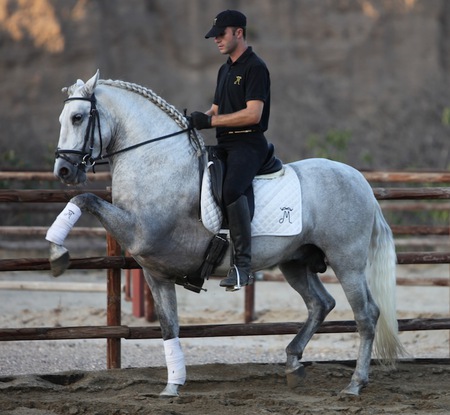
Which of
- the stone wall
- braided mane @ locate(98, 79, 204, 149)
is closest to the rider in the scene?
braided mane @ locate(98, 79, 204, 149)

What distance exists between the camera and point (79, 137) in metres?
5.62

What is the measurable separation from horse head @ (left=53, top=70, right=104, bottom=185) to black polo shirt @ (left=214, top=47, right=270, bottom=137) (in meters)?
0.81

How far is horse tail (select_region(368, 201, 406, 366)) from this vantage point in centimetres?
647

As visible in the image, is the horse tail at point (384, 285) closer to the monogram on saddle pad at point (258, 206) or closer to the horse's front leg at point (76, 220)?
the monogram on saddle pad at point (258, 206)

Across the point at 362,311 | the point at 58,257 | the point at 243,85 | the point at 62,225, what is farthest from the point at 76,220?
the point at 362,311

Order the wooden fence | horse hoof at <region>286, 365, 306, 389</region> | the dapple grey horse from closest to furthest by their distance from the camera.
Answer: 1. the dapple grey horse
2. horse hoof at <region>286, 365, 306, 389</region>
3. the wooden fence

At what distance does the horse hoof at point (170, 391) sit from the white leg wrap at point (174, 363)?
2cm

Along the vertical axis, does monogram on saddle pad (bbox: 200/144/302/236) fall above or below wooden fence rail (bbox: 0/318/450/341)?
above

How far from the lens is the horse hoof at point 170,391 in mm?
5879

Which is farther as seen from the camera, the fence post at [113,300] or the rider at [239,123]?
the fence post at [113,300]

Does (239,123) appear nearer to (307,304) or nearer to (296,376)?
(307,304)

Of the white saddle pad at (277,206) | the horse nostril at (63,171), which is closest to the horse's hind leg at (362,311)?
the white saddle pad at (277,206)

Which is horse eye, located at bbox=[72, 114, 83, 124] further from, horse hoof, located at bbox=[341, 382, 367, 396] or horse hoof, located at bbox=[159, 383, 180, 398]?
horse hoof, located at bbox=[341, 382, 367, 396]

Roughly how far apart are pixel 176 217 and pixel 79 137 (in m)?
0.75
